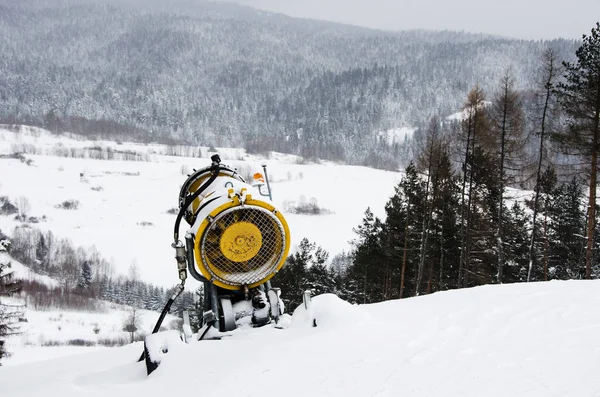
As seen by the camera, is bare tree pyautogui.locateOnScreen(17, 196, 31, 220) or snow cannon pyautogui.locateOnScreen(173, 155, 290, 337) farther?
bare tree pyautogui.locateOnScreen(17, 196, 31, 220)

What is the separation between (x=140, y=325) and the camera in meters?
65.3

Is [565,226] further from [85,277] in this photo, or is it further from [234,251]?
[85,277]

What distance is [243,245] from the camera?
440cm

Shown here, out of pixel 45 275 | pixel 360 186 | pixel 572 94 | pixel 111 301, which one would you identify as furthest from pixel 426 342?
pixel 360 186

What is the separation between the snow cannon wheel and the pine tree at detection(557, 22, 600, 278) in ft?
50.2

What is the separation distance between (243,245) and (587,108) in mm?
15888

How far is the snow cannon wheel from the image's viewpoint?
3.39 meters

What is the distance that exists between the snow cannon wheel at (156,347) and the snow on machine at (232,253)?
399 millimetres

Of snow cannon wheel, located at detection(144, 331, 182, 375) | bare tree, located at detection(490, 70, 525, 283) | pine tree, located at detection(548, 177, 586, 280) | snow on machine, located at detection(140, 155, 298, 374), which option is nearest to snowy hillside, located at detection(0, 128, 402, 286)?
pine tree, located at detection(548, 177, 586, 280)

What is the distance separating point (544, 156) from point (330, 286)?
16.5 metres

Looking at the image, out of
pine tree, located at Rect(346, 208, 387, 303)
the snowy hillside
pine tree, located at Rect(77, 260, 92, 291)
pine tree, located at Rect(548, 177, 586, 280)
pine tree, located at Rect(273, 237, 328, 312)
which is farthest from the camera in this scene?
the snowy hillside

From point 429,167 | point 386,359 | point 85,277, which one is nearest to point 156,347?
point 386,359

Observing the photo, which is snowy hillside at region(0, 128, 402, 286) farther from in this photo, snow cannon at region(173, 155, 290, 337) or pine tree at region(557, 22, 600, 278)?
snow cannon at region(173, 155, 290, 337)

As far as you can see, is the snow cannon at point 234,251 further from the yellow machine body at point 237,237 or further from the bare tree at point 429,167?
the bare tree at point 429,167
